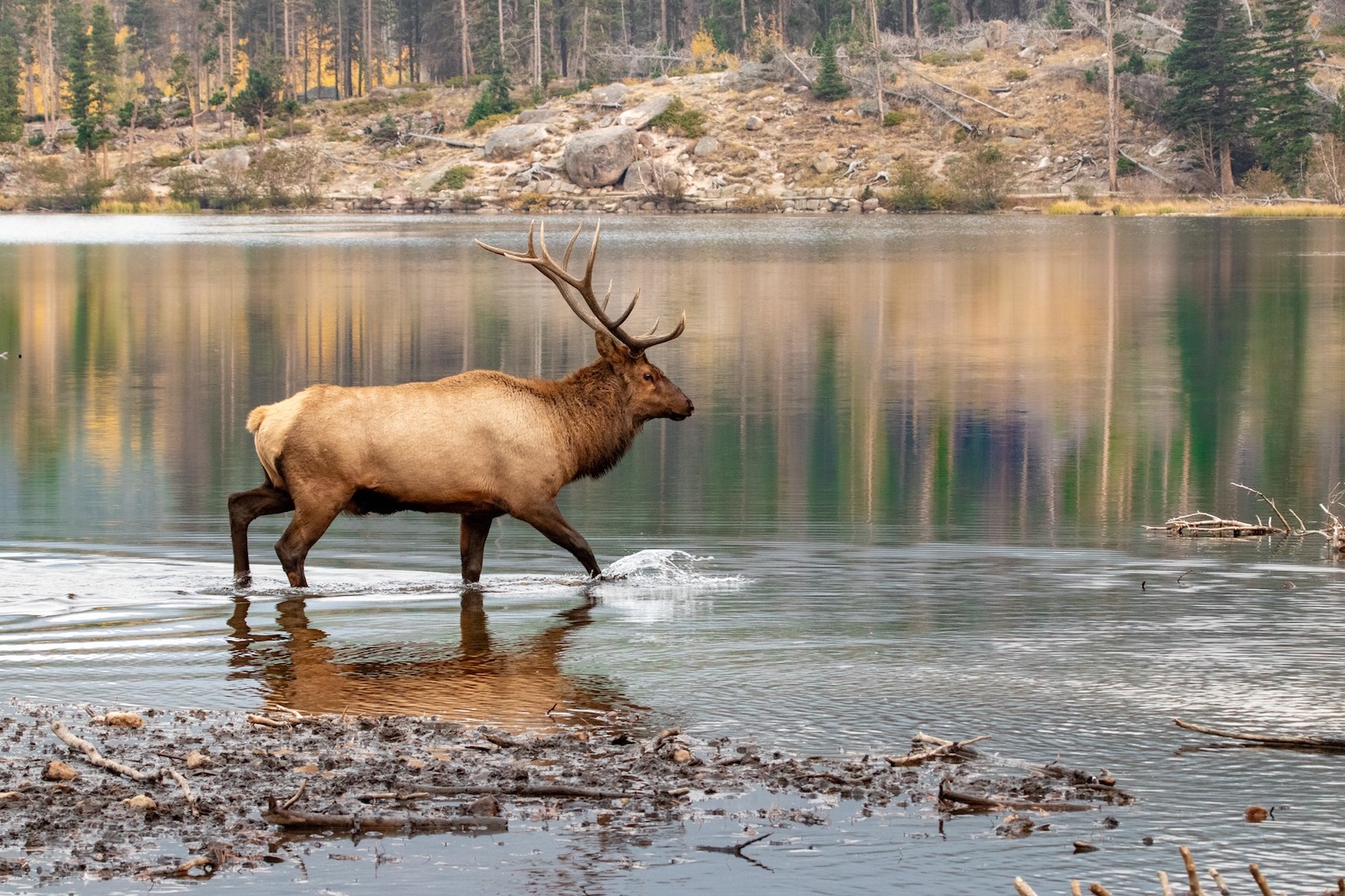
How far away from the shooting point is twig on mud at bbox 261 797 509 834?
5637 mm

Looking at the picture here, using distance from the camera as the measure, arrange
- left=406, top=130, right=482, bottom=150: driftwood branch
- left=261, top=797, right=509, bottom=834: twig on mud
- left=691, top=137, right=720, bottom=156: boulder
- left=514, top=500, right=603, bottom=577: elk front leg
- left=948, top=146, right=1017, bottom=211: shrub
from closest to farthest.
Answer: left=261, top=797, right=509, bottom=834: twig on mud → left=514, top=500, right=603, bottom=577: elk front leg → left=948, top=146, right=1017, bottom=211: shrub → left=691, top=137, right=720, bottom=156: boulder → left=406, top=130, right=482, bottom=150: driftwood branch

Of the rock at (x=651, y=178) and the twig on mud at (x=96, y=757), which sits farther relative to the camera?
the rock at (x=651, y=178)

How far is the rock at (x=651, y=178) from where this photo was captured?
9150 centimetres

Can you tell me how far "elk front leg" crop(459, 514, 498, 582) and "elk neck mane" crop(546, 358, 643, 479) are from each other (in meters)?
0.65

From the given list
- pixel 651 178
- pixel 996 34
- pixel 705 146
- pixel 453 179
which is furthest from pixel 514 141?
pixel 996 34

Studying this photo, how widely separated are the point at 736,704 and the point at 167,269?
37.5m

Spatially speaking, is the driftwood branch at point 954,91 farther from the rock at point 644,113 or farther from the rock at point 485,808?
the rock at point 485,808

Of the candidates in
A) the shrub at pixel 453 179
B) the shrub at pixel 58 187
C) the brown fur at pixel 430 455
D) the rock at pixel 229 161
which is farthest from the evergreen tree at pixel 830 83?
the brown fur at pixel 430 455

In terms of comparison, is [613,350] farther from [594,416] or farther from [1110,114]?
[1110,114]

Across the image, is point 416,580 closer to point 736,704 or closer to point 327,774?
point 736,704

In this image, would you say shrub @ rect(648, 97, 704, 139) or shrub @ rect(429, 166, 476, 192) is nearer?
shrub @ rect(429, 166, 476, 192)

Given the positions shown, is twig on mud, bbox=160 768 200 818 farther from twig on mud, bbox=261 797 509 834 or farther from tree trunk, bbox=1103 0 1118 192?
tree trunk, bbox=1103 0 1118 192

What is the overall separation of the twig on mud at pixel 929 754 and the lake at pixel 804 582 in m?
0.24

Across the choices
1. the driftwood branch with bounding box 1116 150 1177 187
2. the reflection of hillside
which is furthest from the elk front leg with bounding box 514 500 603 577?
the driftwood branch with bounding box 1116 150 1177 187
